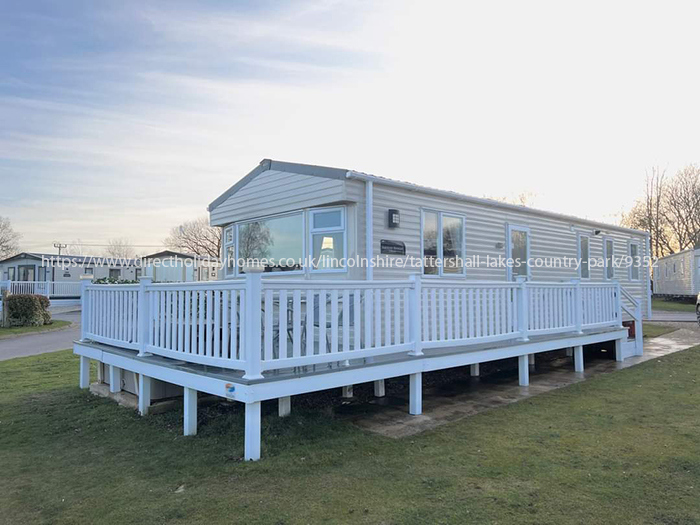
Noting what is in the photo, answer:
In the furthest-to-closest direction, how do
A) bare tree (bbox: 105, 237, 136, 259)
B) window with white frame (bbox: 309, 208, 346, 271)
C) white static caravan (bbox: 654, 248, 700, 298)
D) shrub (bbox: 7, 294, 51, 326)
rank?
bare tree (bbox: 105, 237, 136, 259)
white static caravan (bbox: 654, 248, 700, 298)
shrub (bbox: 7, 294, 51, 326)
window with white frame (bbox: 309, 208, 346, 271)

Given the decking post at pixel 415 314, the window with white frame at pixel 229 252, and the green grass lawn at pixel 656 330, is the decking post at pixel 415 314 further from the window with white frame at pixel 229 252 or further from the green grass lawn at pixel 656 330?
the green grass lawn at pixel 656 330

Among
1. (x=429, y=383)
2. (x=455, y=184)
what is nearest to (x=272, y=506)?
(x=429, y=383)

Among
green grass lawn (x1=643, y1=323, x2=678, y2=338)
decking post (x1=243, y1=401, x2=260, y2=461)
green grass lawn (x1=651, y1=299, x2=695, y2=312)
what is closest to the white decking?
decking post (x1=243, y1=401, x2=260, y2=461)

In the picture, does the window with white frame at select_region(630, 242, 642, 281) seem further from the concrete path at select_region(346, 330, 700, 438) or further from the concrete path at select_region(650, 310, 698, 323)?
the concrete path at select_region(346, 330, 700, 438)

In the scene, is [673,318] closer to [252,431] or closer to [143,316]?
[252,431]

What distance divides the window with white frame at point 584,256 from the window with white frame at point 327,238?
7069 mm

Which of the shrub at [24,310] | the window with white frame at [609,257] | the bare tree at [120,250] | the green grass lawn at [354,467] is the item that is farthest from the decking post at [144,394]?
the bare tree at [120,250]

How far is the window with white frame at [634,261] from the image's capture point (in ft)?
44.0

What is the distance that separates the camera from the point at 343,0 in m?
9.07

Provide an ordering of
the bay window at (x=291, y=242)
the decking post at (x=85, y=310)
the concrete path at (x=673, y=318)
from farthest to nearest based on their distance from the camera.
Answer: the concrete path at (x=673, y=318) → the bay window at (x=291, y=242) → the decking post at (x=85, y=310)

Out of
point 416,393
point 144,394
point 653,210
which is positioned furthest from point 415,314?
point 653,210

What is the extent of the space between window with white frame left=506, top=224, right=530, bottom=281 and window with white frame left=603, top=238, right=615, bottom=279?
150 inches

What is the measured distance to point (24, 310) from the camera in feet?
52.0

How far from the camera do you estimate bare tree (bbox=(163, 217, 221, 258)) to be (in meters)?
43.3
